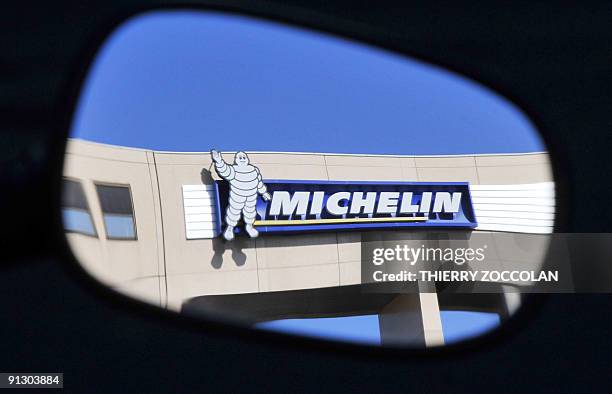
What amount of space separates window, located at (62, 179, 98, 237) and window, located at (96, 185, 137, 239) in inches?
1.0

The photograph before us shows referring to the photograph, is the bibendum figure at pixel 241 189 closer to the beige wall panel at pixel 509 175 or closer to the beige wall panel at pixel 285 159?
the beige wall panel at pixel 285 159

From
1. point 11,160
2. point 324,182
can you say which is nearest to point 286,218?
point 324,182

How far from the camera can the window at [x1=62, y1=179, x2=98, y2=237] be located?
0.86 metres

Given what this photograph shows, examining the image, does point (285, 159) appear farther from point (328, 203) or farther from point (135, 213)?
point (135, 213)

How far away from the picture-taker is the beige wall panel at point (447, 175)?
3.43ft

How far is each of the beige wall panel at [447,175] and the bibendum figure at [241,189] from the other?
0.23 metres

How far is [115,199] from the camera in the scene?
0.94 meters

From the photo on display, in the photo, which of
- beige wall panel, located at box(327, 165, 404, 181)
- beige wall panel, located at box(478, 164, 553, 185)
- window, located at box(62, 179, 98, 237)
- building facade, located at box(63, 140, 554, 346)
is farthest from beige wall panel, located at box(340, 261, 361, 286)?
window, located at box(62, 179, 98, 237)

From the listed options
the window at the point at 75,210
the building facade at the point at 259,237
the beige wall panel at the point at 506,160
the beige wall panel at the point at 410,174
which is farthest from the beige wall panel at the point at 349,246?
the window at the point at 75,210

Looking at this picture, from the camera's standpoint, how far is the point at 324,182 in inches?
40.4

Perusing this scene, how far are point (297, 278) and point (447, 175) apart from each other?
0.27 metres

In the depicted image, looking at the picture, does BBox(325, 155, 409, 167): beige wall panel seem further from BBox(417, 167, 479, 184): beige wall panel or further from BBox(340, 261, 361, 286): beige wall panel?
BBox(340, 261, 361, 286): beige wall panel

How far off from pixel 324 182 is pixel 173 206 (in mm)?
216

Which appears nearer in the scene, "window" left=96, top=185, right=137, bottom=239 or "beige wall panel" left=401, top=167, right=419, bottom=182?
"window" left=96, top=185, right=137, bottom=239
